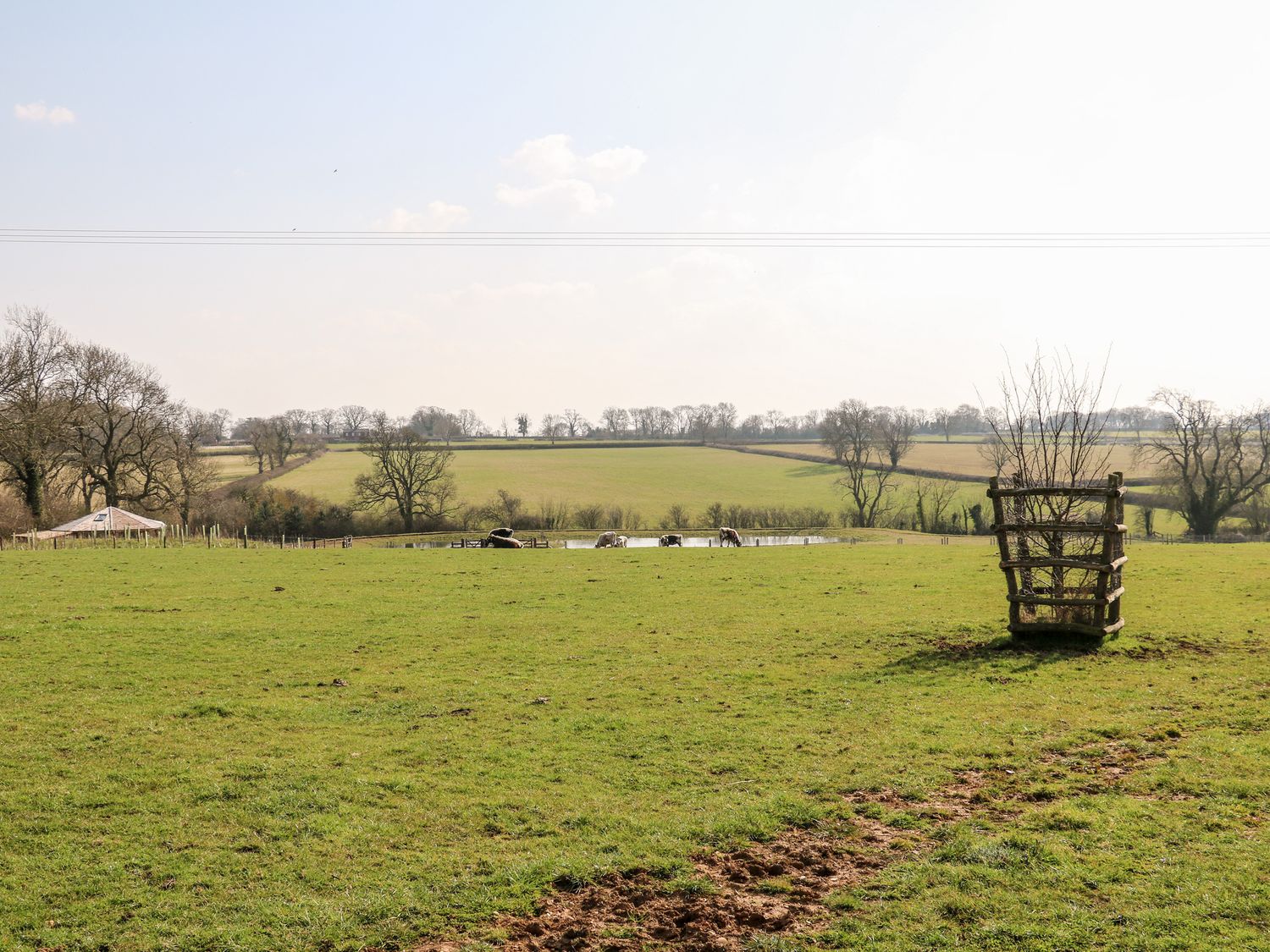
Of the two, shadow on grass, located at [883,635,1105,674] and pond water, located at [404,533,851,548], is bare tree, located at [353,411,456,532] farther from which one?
shadow on grass, located at [883,635,1105,674]

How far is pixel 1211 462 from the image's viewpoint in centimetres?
7619

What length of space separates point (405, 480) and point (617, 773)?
7588cm

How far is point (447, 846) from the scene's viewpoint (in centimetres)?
827

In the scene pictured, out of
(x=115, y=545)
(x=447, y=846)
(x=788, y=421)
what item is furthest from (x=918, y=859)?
(x=788, y=421)

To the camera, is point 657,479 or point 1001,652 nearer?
point 1001,652

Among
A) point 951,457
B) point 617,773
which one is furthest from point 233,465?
point 617,773

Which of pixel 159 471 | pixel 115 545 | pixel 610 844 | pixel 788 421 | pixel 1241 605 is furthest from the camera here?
pixel 788 421

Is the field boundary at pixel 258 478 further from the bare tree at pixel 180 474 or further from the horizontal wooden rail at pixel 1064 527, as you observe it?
the horizontal wooden rail at pixel 1064 527

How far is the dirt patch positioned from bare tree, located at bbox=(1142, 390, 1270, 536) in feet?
253

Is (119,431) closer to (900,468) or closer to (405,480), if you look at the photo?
(405,480)

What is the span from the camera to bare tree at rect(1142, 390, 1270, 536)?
73438 millimetres

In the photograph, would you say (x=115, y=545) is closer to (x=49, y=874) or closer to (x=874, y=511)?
(x=49, y=874)

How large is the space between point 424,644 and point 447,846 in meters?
10.4

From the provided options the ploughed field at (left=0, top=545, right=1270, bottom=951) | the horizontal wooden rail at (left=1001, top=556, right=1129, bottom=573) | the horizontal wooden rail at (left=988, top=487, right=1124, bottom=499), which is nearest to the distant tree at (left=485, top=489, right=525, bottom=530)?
the ploughed field at (left=0, top=545, right=1270, bottom=951)
